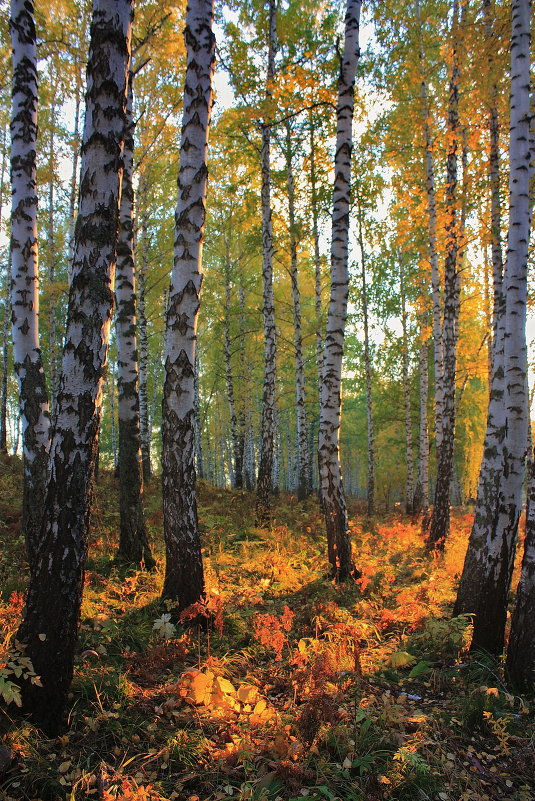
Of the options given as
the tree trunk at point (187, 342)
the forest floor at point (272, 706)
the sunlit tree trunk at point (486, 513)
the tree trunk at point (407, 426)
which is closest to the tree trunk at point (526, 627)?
the forest floor at point (272, 706)

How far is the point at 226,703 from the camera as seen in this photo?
11.0 ft

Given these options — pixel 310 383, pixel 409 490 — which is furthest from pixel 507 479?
pixel 310 383

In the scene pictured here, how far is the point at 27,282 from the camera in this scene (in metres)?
5.83

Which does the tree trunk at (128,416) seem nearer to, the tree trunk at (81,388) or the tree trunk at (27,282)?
the tree trunk at (27,282)

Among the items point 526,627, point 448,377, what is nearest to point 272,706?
point 526,627

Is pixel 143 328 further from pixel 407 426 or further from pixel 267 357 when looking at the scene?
pixel 407 426

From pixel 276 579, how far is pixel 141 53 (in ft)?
33.8

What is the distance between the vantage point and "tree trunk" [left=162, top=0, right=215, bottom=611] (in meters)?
4.82

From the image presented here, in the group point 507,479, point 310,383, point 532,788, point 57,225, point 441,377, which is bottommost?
point 532,788

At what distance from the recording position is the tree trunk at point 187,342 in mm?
4824

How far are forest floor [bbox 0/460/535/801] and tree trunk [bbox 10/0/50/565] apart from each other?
115 cm

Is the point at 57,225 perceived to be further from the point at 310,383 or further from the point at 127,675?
the point at 127,675

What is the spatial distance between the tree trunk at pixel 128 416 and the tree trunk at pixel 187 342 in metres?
1.48

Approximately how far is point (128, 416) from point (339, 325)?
3394 mm
